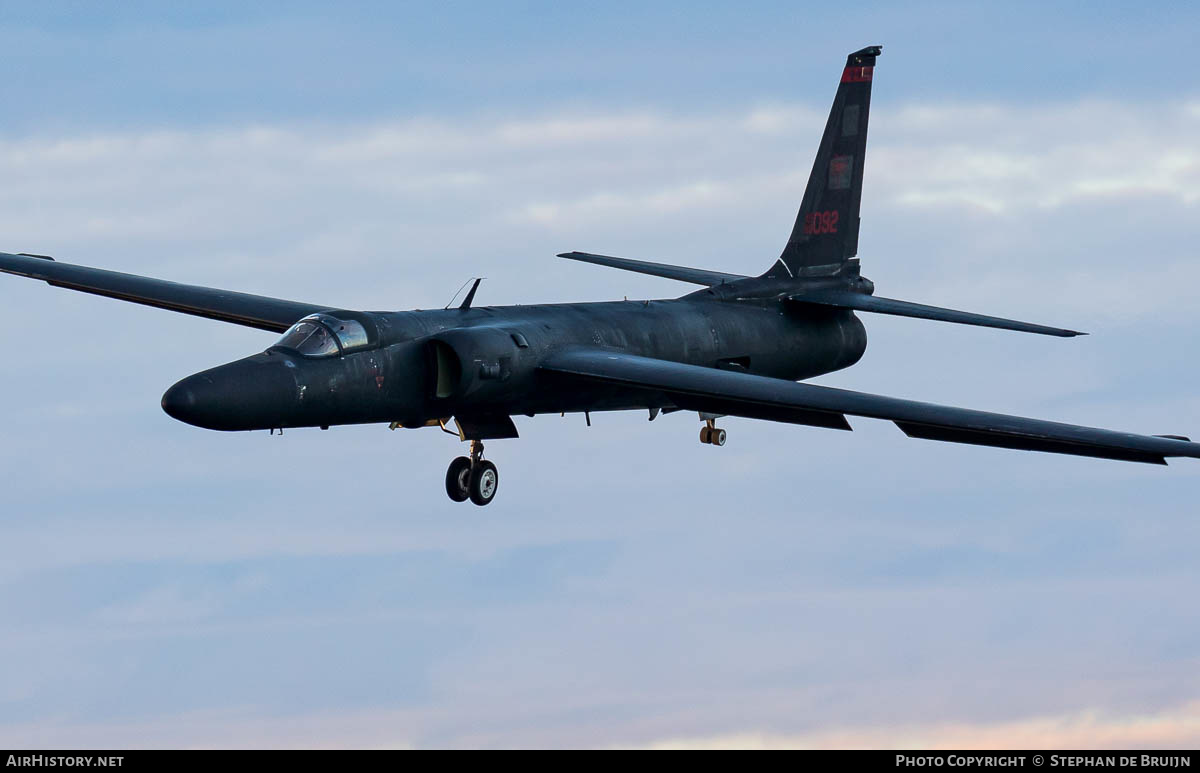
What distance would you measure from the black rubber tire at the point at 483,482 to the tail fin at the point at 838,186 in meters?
8.76

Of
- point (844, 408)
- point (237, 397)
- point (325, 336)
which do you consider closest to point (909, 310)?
point (844, 408)

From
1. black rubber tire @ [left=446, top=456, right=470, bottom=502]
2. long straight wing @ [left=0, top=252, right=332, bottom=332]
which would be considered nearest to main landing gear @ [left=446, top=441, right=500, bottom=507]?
black rubber tire @ [left=446, top=456, right=470, bottom=502]

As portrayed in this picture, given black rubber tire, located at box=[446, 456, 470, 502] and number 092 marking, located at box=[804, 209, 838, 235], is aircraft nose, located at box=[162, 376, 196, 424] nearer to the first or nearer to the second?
black rubber tire, located at box=[446, 456, 470, 502]

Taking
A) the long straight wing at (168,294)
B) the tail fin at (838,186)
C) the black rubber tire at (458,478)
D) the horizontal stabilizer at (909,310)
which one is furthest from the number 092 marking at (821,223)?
the black rubber tire at (458,478)

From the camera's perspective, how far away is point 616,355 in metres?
27.5

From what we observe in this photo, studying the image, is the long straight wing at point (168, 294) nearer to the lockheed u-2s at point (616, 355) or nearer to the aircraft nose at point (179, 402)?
the lockheed u-2s at point (616, 355)


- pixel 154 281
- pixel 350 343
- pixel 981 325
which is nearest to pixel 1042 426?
pixel 981 325

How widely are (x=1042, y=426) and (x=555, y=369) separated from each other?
723 cm

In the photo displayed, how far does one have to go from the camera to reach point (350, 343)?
25.0 metres

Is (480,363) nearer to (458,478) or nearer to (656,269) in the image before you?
(458,478)

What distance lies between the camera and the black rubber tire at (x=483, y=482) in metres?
27.0

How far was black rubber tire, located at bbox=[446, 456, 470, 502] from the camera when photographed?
88.9 ft

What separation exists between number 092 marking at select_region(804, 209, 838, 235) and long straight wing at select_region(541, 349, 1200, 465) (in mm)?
7133

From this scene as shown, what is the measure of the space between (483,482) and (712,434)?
5.44 meters
